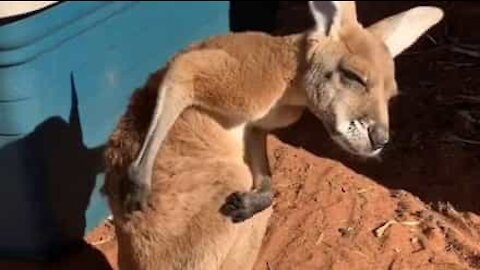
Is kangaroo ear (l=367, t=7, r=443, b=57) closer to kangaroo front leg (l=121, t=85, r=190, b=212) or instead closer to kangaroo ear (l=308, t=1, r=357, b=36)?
kangaroo ear (l=308, t=1, r=357, b=36)

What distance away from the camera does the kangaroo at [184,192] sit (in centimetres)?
351

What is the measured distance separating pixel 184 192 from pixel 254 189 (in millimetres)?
234

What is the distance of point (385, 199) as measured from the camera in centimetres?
452

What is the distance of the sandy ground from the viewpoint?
421cm

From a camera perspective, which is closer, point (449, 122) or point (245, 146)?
point (245, 146)

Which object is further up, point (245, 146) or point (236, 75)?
point (236, 75)

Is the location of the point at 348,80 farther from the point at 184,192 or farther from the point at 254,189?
the point at 184,192

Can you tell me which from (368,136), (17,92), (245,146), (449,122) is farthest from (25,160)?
(449,122)

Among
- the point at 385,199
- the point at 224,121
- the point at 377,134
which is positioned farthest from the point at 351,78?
the point at 385,199

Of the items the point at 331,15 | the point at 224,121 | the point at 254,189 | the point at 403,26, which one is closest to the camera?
the point at 331,15

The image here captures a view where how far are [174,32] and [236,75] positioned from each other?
5.98 feet

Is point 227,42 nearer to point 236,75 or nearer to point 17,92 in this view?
point 236,75

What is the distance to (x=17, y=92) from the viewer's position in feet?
13.3

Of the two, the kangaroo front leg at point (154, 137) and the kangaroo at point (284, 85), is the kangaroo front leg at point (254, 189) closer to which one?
the kangaroo at point (284, 85)
